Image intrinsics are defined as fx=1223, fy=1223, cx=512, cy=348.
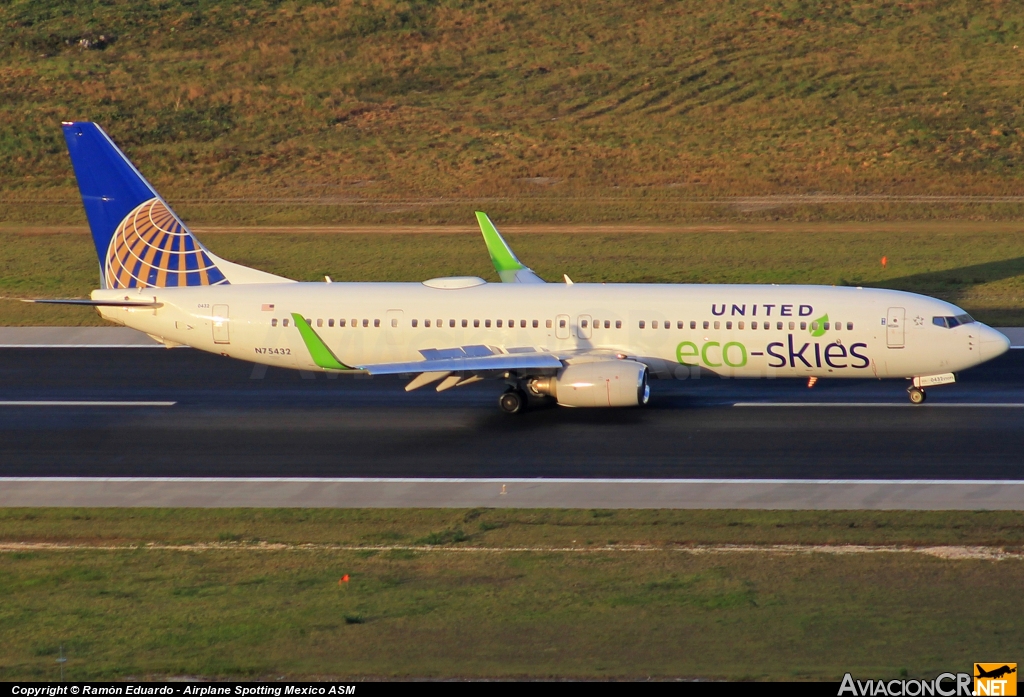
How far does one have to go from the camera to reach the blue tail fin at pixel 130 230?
33906 mm

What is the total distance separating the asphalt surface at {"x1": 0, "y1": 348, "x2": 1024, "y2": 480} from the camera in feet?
89.2

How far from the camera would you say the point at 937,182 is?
7006 cm

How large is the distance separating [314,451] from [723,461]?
373 inches

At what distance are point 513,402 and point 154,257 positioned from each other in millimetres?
10945

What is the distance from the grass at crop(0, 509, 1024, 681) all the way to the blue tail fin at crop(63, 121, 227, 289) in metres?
11.1

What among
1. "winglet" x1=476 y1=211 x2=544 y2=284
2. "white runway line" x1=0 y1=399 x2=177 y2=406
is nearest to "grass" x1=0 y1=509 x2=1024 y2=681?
"white runway line" x1=0 y1=399 x2=177 y2=406

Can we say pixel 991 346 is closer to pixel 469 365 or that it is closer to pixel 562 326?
pixel 562 326

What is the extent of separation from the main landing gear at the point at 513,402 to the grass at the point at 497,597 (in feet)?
25.7

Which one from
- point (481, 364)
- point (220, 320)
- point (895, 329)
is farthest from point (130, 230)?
point (895, 329)

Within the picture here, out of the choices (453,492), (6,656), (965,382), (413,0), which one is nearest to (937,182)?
(965,382)

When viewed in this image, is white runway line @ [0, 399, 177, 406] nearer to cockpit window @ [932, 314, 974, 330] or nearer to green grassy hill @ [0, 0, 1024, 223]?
cockpit window @ [932, 314, 974, 330]

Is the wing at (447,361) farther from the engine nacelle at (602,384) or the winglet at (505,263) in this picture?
the winglet at (505,263)

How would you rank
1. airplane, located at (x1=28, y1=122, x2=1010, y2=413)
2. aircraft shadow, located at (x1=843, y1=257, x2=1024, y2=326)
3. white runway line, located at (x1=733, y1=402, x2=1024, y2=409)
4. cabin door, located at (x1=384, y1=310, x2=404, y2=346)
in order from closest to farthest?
airplane, located at (x1=28, y1=122, x2=1010, y2=413), white runway line, located at (x1=733, y1=402, x2=1024, y2=409), cabin door, located at (x1=384, y1=310, x2=404, y2=346), aircraft shadow, located at (x1=843, y1=257, x2=1024, y2=326)

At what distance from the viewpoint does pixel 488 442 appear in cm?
2938
